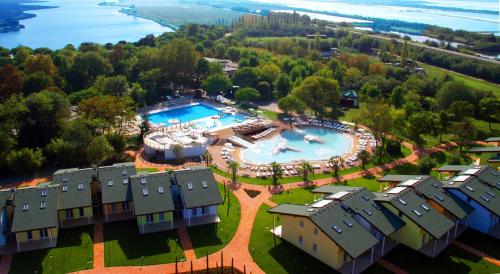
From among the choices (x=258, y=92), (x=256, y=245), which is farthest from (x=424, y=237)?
(x=258, y=92)

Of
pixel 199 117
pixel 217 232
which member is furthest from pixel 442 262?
pixel 199 117

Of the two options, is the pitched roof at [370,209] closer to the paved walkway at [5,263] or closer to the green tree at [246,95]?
the paved walkway at [5,263]

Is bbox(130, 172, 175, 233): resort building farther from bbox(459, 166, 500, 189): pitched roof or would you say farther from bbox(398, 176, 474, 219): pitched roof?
bbox(459, 166, 500, 189): pitched roof

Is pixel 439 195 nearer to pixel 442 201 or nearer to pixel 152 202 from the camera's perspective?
pixel 442 201

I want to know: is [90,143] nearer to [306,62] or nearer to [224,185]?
[224,185]

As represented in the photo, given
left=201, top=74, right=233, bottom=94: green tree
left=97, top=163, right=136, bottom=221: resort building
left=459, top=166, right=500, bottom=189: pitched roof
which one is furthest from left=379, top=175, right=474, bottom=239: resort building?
left=201, top=74, right=233, bottom=94: green tree

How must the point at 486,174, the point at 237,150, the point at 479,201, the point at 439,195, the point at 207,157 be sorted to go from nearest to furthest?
the point at 479,201 → the point at 439,195 → the point at 486,174 → the point at 207,157 → the point at 237,150

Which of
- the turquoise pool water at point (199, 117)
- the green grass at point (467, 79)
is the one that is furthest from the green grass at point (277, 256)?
the green grass at point (467, 79)
